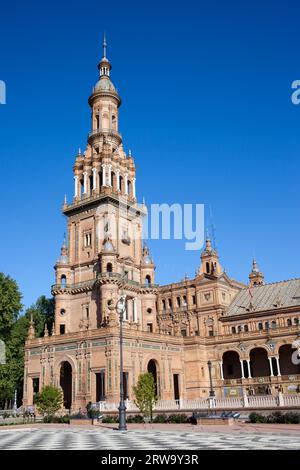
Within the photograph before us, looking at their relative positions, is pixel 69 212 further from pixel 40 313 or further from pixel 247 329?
pixel 247 329

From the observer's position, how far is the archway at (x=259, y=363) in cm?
6348

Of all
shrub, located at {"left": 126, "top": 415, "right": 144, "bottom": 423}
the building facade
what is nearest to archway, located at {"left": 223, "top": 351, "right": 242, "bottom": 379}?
the building facade

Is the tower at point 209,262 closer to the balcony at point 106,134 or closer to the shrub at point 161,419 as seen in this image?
the balcony at point 106,134

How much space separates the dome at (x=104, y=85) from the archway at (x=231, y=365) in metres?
42.6

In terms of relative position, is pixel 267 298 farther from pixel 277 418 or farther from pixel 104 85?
pixel 104 85

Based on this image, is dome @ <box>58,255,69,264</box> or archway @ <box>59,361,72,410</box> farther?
dome @ <box>58,255,69,264</box>

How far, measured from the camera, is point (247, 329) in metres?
68.2

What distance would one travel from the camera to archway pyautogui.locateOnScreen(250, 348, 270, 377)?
63.5 meters

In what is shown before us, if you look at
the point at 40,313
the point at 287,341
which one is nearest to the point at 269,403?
the point at 287,341

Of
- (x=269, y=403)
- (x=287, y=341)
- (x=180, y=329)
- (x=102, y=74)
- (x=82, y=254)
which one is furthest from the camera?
(x=102, y=74)

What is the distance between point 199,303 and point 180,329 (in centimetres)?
485

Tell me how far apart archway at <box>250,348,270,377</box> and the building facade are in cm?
13

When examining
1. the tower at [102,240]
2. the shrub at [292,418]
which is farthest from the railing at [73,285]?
the shrub at [292,418]

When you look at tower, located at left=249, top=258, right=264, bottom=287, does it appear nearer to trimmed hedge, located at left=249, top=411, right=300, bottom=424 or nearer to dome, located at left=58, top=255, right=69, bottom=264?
dome, located at left=58, top=255, right=69, bottom=264
